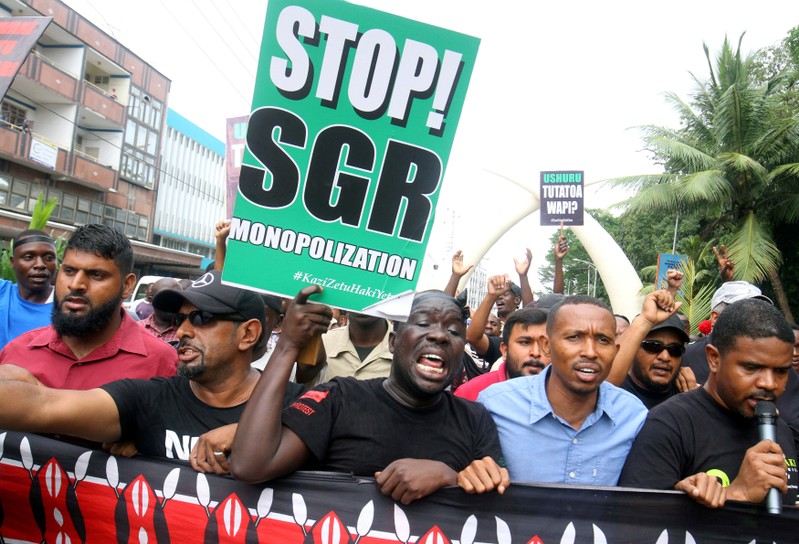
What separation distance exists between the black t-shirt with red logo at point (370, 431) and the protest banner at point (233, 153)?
3.76 metres

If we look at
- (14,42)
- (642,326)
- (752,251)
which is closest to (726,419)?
(642,326)

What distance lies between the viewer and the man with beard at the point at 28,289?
4305 millimetres

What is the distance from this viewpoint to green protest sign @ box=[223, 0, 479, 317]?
94.0 inches

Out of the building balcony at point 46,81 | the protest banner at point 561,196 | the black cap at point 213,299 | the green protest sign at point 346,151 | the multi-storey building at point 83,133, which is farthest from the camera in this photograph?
the building balcony at point 46,81

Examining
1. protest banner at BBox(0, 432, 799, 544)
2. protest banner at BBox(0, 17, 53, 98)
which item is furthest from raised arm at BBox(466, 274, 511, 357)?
protest banner at BBox(0, 17, 53, 98)

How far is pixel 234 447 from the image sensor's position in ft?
7.16

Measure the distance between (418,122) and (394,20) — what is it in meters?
0.36

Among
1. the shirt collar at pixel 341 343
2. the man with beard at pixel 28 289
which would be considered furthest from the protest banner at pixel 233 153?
the shirt collar at pixel 341 343

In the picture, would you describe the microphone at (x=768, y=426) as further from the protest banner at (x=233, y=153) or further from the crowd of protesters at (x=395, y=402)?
the protest banner at (x=233, y=153)

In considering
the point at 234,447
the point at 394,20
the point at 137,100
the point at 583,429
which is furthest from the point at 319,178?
the point at 137,100

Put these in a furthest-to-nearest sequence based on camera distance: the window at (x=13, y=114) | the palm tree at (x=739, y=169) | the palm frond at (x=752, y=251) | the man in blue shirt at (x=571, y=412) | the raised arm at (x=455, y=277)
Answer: the window at (x=13, y=114), the palm tree at (x=739, y=169), the palm frond at (x=752, y=251), the raised arm at (x=455, y=277), the man in blue shirt at (x=571, y=412)

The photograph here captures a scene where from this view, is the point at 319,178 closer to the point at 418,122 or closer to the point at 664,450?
the point at 418,122

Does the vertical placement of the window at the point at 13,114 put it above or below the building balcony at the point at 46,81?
below

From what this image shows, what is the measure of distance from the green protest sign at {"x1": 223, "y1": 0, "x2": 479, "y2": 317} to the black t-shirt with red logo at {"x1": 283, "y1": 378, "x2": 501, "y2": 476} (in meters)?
0.32
